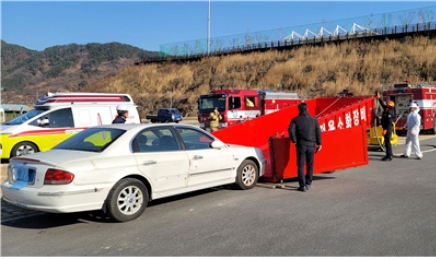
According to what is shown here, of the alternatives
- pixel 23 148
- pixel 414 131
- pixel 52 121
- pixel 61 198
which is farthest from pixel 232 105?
pixel 61 198

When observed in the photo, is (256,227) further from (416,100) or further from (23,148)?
(416,100)

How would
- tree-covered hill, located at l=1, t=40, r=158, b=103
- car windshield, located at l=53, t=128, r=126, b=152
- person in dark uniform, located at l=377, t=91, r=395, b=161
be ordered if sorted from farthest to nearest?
tree-covered hill, located at l=1, t=40, r=158, b=103 → person in dark uniform, located at l=377, t=91, r=395, b=161 → car windshield, located at l=53, t=128, r=126, b=152

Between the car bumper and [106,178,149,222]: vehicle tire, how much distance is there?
0.14 metres

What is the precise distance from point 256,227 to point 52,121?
896 centimetres

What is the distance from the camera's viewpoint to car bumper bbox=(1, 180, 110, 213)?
5.61 m

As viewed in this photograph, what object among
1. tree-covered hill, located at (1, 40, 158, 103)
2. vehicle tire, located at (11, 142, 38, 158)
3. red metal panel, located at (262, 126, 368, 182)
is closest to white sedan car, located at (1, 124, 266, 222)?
red metal panel, located at (262, 126, 368, 182)

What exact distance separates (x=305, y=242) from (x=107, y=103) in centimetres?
999

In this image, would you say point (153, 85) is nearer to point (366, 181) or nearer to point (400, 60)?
point (400, 60)

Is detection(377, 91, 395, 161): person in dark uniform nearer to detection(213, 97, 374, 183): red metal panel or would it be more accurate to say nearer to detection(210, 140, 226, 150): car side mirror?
detection(213, 97, 374, 183): red metal panel

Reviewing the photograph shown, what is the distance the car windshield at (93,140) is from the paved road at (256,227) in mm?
1082

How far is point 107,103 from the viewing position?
13656 millimetres

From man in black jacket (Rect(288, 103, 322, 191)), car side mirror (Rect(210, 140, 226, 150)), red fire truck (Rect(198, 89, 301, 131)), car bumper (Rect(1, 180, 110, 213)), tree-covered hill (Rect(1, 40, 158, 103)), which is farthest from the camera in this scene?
tree-covered hill (Rect(1, 40, 158, 103))

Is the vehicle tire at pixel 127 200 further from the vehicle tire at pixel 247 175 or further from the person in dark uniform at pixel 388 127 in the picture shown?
the person in dark uniform at pixel 388 127

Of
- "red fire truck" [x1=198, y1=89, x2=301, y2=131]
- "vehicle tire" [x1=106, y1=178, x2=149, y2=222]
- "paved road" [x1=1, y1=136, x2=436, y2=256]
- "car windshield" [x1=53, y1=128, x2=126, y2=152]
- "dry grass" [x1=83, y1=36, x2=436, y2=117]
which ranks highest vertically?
"dry grass" [x1=83, y1=36, x2=436, y2=117]
